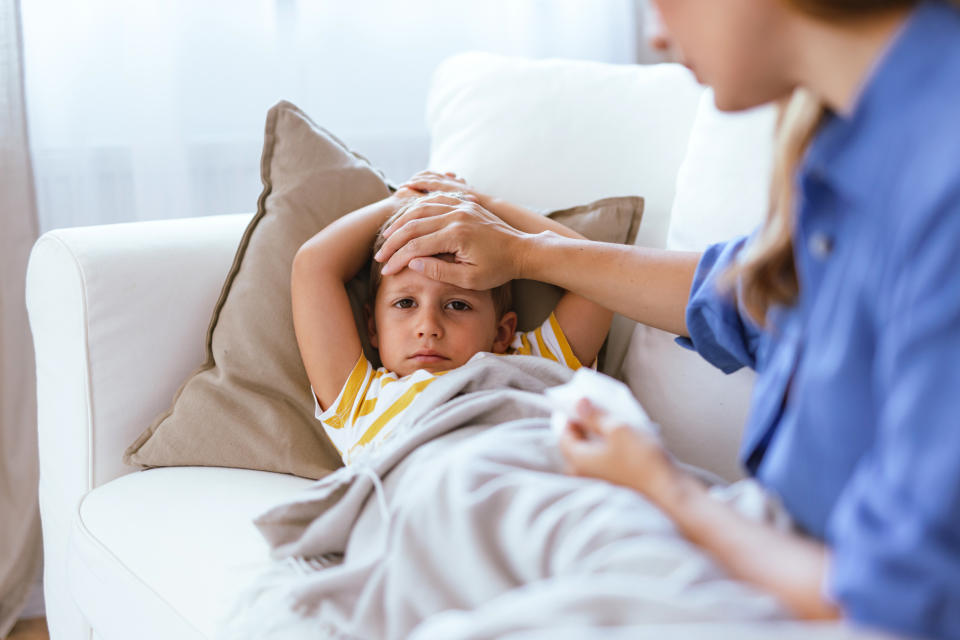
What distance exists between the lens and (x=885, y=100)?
0.61 metres

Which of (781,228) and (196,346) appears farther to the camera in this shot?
(196,346)

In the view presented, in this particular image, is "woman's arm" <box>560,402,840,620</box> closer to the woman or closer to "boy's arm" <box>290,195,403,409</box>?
the woman

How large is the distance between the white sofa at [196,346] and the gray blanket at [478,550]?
0.38 feet

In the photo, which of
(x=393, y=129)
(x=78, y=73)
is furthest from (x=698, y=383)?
(x=78, y=73)

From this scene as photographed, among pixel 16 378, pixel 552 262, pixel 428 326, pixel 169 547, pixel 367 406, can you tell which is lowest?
pixel 16 378

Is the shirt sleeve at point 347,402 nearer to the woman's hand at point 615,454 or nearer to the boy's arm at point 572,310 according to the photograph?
the boy's arm at point 572,310

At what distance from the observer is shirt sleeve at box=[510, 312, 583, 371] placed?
4.37 ft

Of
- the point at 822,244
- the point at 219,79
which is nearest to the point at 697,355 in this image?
the point at 822,244

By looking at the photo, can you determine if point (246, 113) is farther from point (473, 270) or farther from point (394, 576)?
point (394, 576)

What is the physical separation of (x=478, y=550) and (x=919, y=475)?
33 centimetres

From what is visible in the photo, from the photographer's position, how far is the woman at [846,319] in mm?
541

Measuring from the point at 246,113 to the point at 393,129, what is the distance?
345 mm

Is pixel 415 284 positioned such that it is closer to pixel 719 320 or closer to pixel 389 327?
pixel 389 327

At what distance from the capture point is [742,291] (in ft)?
2.92
